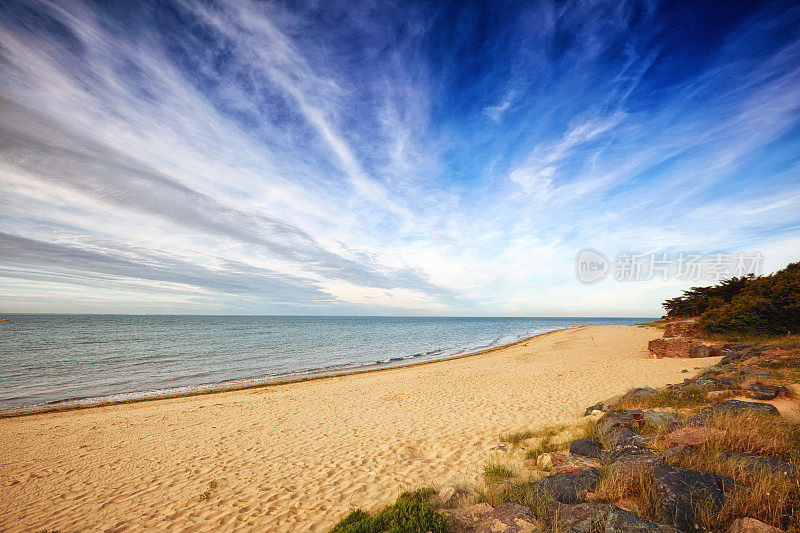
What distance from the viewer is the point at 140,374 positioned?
938 inches

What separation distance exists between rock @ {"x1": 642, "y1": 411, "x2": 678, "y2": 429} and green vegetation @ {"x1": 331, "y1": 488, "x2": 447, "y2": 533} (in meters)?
5.08

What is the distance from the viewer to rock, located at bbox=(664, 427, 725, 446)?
202 inches

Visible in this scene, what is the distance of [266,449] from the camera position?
9.27m

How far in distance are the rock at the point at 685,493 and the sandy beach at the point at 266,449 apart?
11.8ft

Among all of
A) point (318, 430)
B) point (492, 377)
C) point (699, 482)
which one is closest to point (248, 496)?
point (318, 430)

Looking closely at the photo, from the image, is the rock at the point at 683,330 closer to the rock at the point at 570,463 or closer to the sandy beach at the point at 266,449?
the sandy beach at the point at 266,449

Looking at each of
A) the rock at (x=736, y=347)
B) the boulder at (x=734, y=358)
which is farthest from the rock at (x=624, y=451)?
the rock at (x=736, y=347)

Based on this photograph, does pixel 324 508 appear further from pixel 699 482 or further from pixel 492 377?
pixel 492 377

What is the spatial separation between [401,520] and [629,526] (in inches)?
115

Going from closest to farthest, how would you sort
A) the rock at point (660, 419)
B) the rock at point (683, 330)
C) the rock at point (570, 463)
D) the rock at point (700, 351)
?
the rock at point (570, 463)
the rock at point (660, 419)
the rock at point (700, 351)
the rock at point (683, 330)

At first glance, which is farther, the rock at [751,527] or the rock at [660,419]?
the rock at [660,419]

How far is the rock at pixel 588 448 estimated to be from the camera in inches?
236

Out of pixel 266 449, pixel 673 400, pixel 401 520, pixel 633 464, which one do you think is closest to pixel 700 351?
pixel 673 400

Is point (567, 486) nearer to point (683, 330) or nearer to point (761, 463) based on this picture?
point (761, 463)
